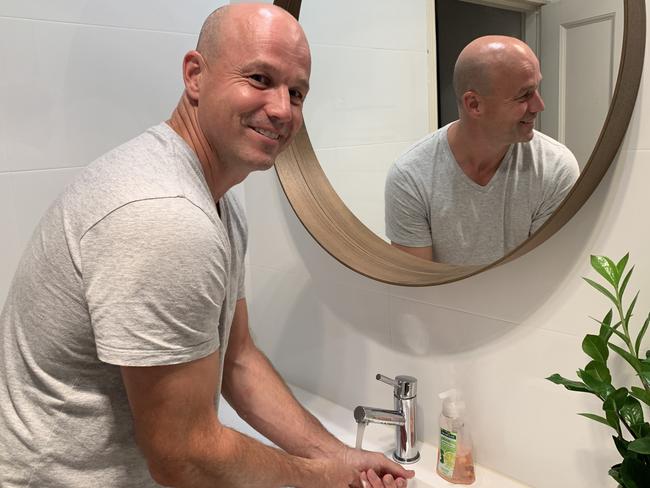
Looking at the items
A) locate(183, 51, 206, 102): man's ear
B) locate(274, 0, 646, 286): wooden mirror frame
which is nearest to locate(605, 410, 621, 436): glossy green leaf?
locate(274, 0, 646, 286): wooden mirror frame

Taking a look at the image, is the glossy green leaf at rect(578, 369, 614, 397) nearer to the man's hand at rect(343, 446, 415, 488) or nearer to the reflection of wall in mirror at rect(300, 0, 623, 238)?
the reflection of wall in mirror at rect(300, 0, 623, 238)

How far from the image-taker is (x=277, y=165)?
1346 mm

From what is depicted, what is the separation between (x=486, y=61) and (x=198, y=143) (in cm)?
48

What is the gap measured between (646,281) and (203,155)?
670mm

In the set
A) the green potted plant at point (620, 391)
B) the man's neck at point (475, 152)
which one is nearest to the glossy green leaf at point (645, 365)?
the green potted plant at point (620, 391)

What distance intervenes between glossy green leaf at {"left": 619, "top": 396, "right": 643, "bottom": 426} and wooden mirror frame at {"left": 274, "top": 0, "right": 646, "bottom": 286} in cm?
26

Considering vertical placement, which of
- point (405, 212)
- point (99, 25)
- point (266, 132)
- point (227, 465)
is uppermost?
point (99, 25)

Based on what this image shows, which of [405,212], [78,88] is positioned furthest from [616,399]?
[78,88]

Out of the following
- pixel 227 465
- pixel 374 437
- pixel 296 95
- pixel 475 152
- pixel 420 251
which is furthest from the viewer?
pixel 374 437

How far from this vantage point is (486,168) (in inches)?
39.7

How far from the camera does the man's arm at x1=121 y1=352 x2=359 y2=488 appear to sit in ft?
2.42

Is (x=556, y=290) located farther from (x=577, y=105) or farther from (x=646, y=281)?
(x=577, y=105)

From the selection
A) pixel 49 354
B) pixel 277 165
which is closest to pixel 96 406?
pixel 49 354

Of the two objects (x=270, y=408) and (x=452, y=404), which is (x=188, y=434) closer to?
(x=270, y=408)
